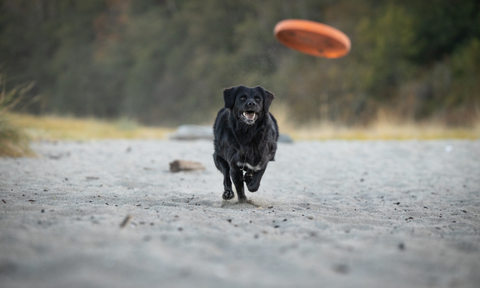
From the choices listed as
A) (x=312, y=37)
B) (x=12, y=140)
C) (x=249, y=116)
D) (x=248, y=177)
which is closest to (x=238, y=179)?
(x=248, y=177)

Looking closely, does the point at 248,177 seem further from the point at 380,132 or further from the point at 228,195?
the point at 380,132

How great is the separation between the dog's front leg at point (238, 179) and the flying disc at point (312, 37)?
189 inches

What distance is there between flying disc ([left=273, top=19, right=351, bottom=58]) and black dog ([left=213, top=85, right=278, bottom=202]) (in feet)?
14.9

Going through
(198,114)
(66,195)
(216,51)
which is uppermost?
(216,51)

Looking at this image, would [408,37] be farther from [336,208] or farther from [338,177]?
[336,208]

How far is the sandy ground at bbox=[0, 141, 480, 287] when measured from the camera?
1.83 m

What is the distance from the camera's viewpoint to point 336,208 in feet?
12.2

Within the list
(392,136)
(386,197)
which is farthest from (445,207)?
(392,136)

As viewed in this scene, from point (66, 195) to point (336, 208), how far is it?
2.52 metres

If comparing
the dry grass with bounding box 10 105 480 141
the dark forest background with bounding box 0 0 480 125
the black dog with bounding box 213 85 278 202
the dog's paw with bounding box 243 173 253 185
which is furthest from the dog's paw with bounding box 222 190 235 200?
the dry grass with bounding box 10 105 480 141

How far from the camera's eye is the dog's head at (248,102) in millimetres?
3387

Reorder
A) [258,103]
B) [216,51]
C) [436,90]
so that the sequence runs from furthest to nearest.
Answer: [216,51]
[436,90]
[258,103]

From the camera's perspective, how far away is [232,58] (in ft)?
80.2

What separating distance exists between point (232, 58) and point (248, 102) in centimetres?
2167
